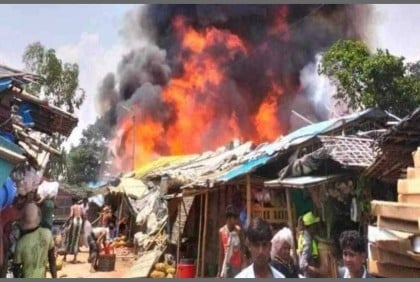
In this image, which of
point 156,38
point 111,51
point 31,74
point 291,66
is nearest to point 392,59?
Result: point 291,66

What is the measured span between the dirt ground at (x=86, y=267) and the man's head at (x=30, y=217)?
0.60 m

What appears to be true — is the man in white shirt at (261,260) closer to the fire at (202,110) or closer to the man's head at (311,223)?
the man's head at (311,223)

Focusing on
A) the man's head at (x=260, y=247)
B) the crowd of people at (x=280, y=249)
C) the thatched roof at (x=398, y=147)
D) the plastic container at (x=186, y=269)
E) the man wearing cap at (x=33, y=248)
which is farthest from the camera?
the plastic container at (x=186, y=269)

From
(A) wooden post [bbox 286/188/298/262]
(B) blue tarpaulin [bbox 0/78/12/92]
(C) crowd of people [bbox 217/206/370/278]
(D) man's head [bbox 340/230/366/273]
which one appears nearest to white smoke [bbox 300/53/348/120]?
(A) wooden post [bbox 286/188/298/262]

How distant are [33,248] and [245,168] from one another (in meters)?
2.83

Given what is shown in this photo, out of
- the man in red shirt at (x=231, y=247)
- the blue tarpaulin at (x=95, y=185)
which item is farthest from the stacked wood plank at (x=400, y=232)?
the blue tarpaulin at (x=95, y=185)

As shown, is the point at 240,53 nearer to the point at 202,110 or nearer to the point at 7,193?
the point at 202,110

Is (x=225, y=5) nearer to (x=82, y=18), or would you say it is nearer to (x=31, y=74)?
(x=82, y=18)

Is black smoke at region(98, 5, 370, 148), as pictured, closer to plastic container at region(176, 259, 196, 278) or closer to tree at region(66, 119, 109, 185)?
tree at region(66, 119, 109, 185)

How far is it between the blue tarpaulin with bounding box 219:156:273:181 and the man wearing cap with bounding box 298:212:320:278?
88cm

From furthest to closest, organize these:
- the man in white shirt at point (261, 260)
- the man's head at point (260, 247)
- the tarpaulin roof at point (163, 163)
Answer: the tarpaulin roof at point (163, 163), the man's head at point (260, 247), the man in white shirt at point (261, 260)

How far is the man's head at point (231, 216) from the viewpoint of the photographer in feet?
24.2

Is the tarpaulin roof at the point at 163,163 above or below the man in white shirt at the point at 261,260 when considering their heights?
above

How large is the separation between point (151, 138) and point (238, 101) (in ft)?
4.21
